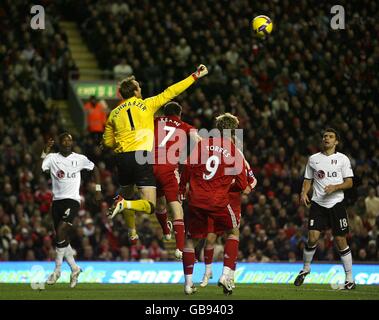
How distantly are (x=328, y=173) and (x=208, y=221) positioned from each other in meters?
2.95

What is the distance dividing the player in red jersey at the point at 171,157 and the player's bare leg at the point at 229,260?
1.18m

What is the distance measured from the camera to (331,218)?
1762 cm

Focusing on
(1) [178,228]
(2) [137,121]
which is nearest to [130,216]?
(1) [178,228]

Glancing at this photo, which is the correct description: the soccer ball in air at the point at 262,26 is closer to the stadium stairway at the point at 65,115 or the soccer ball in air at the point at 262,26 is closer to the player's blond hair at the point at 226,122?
the player's blond hair at the point at 226,122

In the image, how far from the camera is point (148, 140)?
1573 cm

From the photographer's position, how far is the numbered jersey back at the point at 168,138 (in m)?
16.7

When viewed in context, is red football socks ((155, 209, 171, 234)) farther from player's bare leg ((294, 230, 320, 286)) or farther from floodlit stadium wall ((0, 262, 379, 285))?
floodlit stadium wall ((0, 262, 379, 285))

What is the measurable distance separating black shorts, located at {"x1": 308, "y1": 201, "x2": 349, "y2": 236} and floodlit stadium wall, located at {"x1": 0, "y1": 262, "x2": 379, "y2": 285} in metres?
4.72

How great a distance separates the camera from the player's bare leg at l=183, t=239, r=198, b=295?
50.0 feet

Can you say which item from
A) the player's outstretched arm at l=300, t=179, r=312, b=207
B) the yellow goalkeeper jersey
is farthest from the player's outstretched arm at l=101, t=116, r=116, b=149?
the player's outstretched arm at l=300, t=179, r=312, b=207

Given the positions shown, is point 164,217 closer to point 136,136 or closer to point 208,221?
point 208,221

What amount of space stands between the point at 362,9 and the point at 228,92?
21.1 ft

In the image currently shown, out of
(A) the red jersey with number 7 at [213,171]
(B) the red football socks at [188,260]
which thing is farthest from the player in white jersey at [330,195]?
(B) the red football socks at [188,260]
